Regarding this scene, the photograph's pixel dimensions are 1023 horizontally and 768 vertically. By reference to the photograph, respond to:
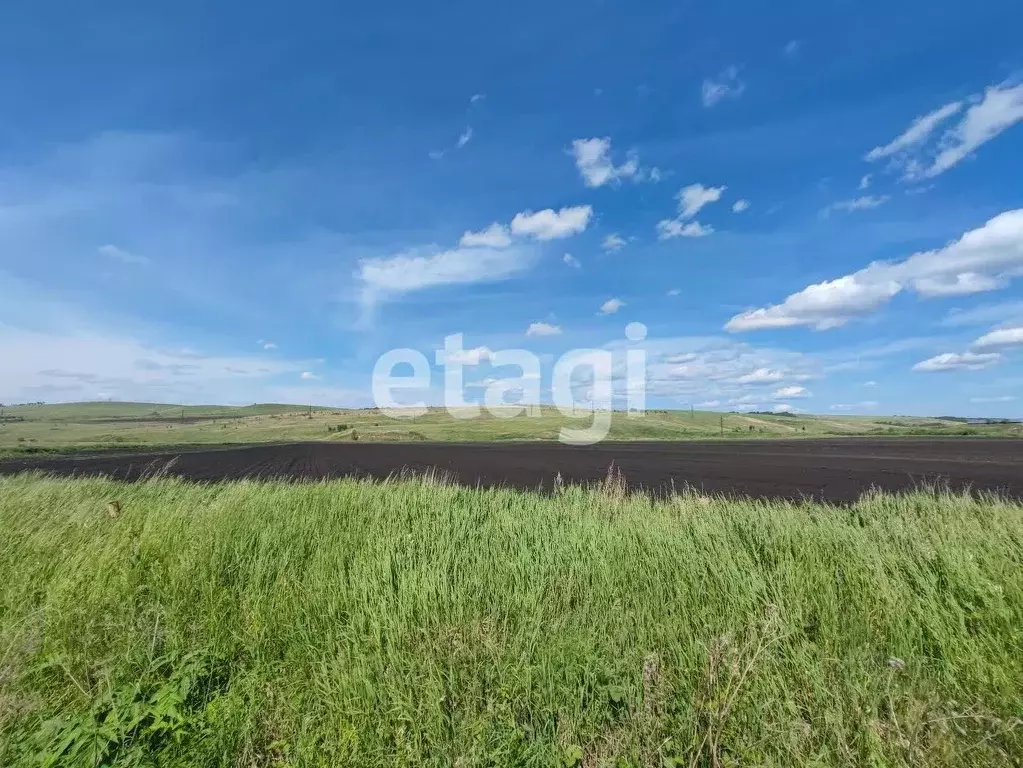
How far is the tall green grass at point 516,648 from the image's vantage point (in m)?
3.63

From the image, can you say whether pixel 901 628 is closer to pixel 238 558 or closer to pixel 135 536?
pixel 238 558

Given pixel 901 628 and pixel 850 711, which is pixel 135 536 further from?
pixel 901 628

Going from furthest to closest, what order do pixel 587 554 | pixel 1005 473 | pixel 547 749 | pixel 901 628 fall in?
1. pixel 1005 473
2. pixel 587 554
3. pixel 901 628
4. pixel 547 749

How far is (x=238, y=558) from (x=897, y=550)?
351 inches

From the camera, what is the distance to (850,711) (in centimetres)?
375

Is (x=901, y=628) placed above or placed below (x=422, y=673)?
above

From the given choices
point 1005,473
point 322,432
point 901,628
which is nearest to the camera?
point 901,628

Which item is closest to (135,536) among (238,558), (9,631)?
(238,558)

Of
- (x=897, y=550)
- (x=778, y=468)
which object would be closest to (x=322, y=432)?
(x=778, y=468)

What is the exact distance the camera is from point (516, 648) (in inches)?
180

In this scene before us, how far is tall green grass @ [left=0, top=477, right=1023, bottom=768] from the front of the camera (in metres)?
3.63

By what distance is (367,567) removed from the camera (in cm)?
630

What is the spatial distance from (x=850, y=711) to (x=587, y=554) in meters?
3.55

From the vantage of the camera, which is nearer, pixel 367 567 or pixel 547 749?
pixel 547 749
